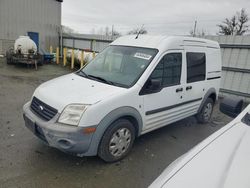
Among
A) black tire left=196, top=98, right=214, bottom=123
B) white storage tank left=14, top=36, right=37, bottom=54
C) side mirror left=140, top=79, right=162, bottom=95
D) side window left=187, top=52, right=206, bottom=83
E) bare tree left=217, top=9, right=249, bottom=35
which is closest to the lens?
side mirror left=140, top=79, right=162, bottom=95

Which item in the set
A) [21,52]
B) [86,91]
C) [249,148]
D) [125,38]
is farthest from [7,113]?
[21,52]

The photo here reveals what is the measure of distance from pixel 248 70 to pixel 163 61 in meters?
4.84

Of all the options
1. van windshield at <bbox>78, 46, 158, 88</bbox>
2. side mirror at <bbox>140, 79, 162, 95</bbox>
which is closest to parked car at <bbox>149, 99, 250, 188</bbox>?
side mirror at <bbox>140, 79, 162, 95</bbox>

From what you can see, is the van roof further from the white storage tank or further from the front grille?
the white storage tank

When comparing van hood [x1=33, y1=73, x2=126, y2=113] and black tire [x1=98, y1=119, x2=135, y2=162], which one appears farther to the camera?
black tire [x1=98, y1=119, x2=135, y2=162]

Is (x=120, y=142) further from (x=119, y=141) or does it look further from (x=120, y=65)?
(x=120, y=65)

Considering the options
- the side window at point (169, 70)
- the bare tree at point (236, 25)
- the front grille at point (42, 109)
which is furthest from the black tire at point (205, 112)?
the bare tree at point (236, 25)

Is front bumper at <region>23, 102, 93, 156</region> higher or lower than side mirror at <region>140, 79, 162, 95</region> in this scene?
lower

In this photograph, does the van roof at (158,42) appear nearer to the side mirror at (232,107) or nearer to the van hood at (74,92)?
the van hood at (74,92)

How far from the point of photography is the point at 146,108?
323cm

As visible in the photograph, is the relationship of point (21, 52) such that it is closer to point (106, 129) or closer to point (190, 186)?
point (106, 129)

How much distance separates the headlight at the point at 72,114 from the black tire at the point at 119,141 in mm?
490

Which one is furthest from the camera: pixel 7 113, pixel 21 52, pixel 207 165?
pixel 21 52

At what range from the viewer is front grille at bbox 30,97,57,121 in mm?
2738
